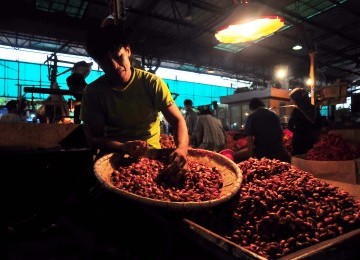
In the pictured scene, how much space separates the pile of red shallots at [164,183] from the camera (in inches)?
60.0

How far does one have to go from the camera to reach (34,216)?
1.85 m

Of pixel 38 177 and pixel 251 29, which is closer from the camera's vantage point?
pixel 38 177

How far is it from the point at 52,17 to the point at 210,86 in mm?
16665

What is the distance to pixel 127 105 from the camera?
230cm

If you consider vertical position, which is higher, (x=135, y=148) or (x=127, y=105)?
(x=127, y=105)

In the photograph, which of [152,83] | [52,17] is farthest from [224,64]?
[152,83]

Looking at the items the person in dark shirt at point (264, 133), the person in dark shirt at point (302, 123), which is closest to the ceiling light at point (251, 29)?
the person in dark shirt at point (264, 133)

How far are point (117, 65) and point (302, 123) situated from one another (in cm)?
445

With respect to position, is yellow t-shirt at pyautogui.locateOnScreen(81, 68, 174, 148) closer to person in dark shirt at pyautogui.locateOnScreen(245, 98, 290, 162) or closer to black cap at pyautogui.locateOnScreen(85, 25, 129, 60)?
black cap at pyautogui.locateOnScreen(85, 25, 129, 60)

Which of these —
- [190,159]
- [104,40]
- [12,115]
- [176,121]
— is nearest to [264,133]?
[176,121]

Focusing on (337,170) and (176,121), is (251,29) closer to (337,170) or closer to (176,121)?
(337,170)

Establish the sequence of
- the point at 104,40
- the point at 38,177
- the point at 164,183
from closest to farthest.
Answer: the point at 164,183
the point at 38,177
the point at 104,40

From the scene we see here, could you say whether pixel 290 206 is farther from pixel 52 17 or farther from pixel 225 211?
pixel 52 17

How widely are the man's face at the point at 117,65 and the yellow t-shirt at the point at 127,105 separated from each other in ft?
0.23
